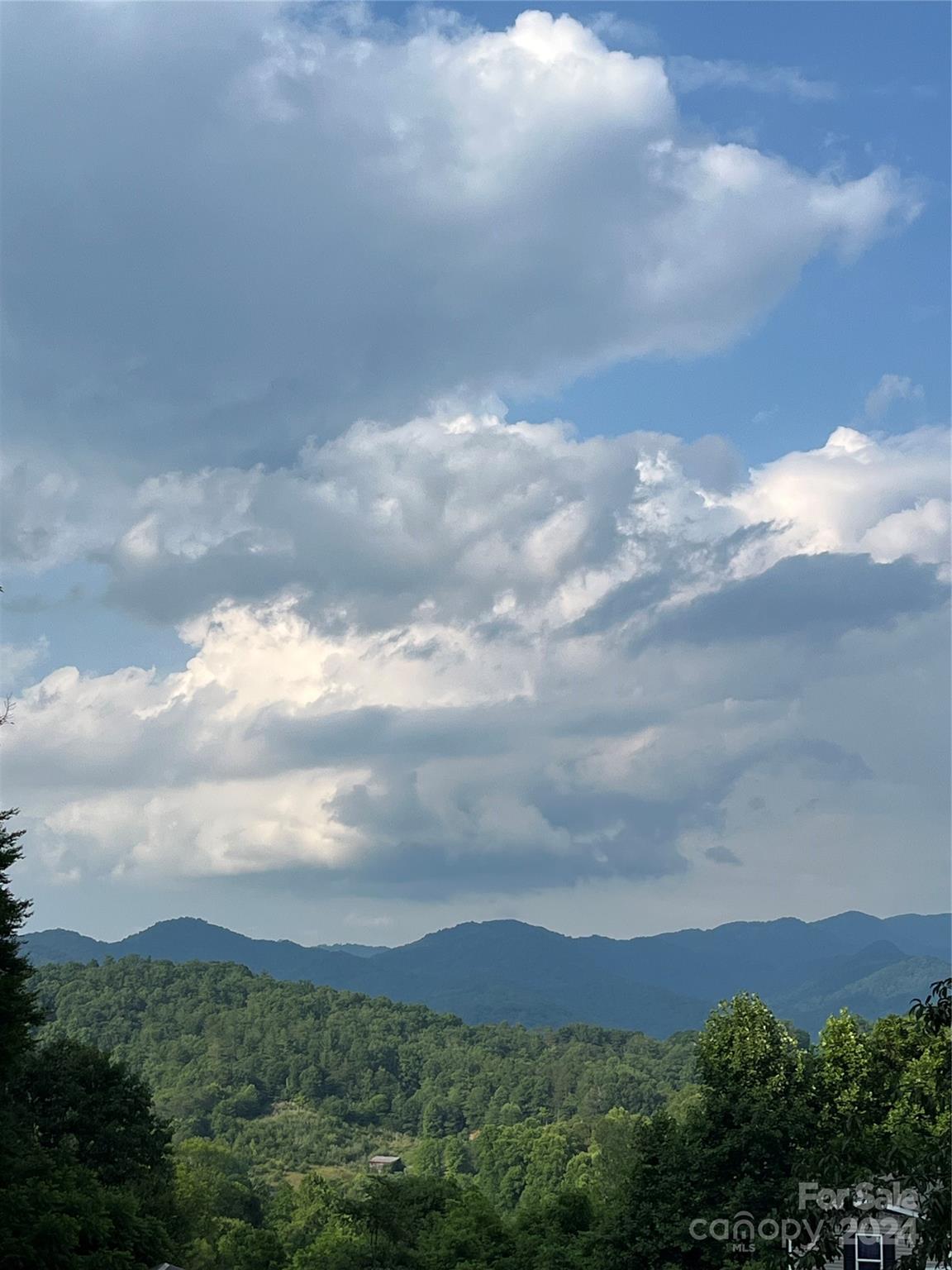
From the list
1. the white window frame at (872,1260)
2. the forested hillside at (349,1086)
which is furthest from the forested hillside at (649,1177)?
the forested hillside at (349,1086)

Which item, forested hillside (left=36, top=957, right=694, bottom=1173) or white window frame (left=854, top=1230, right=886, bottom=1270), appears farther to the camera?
forested hillside (left=36, top=957, right=694, bottom=1173)

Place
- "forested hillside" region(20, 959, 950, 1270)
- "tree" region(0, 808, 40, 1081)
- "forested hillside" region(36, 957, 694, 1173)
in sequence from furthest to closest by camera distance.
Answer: "forested hillside" region(36, 957, 694, 1173)
"tree" region(0, 808, 40, 1081)
"forested hillside" region(20, 959, 950, 1270)

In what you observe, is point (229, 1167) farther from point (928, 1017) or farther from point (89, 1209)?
point (928, 1017)

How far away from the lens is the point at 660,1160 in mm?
41750

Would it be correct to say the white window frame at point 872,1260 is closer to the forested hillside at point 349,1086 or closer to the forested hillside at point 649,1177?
the forested hillside at point 649,1177

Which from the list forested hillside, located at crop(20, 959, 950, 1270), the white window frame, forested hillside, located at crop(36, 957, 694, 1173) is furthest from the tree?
forested hillside, located at crop(36, 957, 694, 1173)

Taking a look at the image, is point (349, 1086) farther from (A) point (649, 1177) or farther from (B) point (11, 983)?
(B) point (11, 983)

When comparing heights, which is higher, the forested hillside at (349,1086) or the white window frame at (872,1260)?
the white window frame at (872,1260)

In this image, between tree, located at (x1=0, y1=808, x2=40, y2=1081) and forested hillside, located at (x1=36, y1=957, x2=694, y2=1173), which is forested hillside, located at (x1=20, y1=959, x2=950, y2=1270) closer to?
tree, located at (x1=0, y1=808, x2=40, y2=1081)

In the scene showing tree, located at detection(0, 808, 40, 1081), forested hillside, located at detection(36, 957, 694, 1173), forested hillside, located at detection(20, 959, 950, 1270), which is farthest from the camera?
forested hillside, located at detection(36, 957, 694, 1173)

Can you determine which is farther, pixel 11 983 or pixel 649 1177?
pixel 649 1177

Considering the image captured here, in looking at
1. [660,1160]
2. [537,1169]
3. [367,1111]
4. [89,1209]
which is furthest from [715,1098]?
[367,1111]

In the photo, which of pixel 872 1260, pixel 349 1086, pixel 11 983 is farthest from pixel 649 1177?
pixel 349 1086

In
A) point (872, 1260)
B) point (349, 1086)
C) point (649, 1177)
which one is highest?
point (649, 1177)
